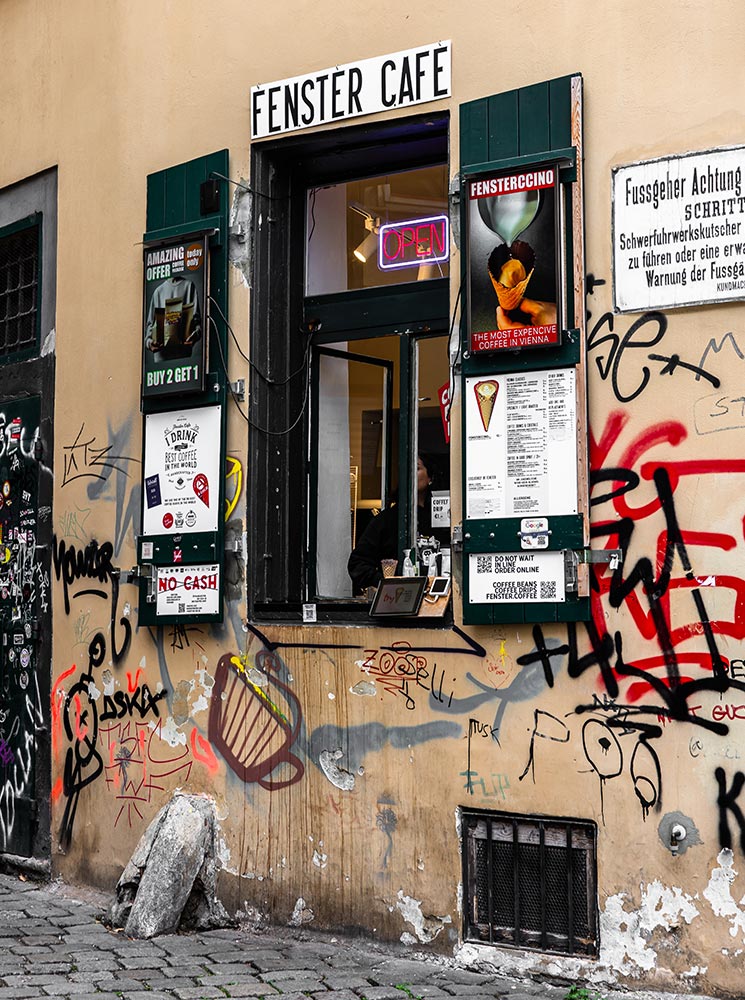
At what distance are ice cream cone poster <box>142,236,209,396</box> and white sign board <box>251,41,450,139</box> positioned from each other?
745mm

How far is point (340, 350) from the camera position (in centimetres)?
713

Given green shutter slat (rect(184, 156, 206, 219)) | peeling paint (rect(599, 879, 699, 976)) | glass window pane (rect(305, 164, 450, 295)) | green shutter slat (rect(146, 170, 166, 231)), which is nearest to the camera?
peeling paint (rect(599, 879, 699, 976))

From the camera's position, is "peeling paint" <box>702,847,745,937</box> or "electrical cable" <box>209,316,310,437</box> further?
"electrical cable" <box>209,316,310,437</box>

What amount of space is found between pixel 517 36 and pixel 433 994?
4171 mm

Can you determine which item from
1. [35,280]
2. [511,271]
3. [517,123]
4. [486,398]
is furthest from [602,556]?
[35,280]

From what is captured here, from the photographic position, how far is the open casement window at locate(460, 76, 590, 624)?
19.0ft

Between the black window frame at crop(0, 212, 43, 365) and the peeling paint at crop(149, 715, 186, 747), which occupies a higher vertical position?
the black window frame at crop(0, 212, 43, 365)

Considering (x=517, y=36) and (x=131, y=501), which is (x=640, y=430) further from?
(x=131, y=501)

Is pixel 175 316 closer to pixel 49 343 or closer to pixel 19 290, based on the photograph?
pixel 49 343

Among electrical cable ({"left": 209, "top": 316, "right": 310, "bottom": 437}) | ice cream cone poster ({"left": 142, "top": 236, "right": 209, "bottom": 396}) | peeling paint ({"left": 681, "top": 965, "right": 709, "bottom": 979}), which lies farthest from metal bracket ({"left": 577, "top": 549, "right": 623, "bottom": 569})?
ice cream cone poster ({"left": 142, "top": 236, "right": 209, "bottom": 396})

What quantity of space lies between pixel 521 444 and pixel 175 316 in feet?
7.42

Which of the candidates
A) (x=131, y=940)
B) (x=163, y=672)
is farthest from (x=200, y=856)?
(x=163, y=672)

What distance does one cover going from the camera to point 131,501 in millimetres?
7508

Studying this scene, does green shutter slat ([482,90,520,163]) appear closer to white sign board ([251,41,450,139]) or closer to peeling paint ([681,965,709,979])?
white sign board ([251,41,450,139])
